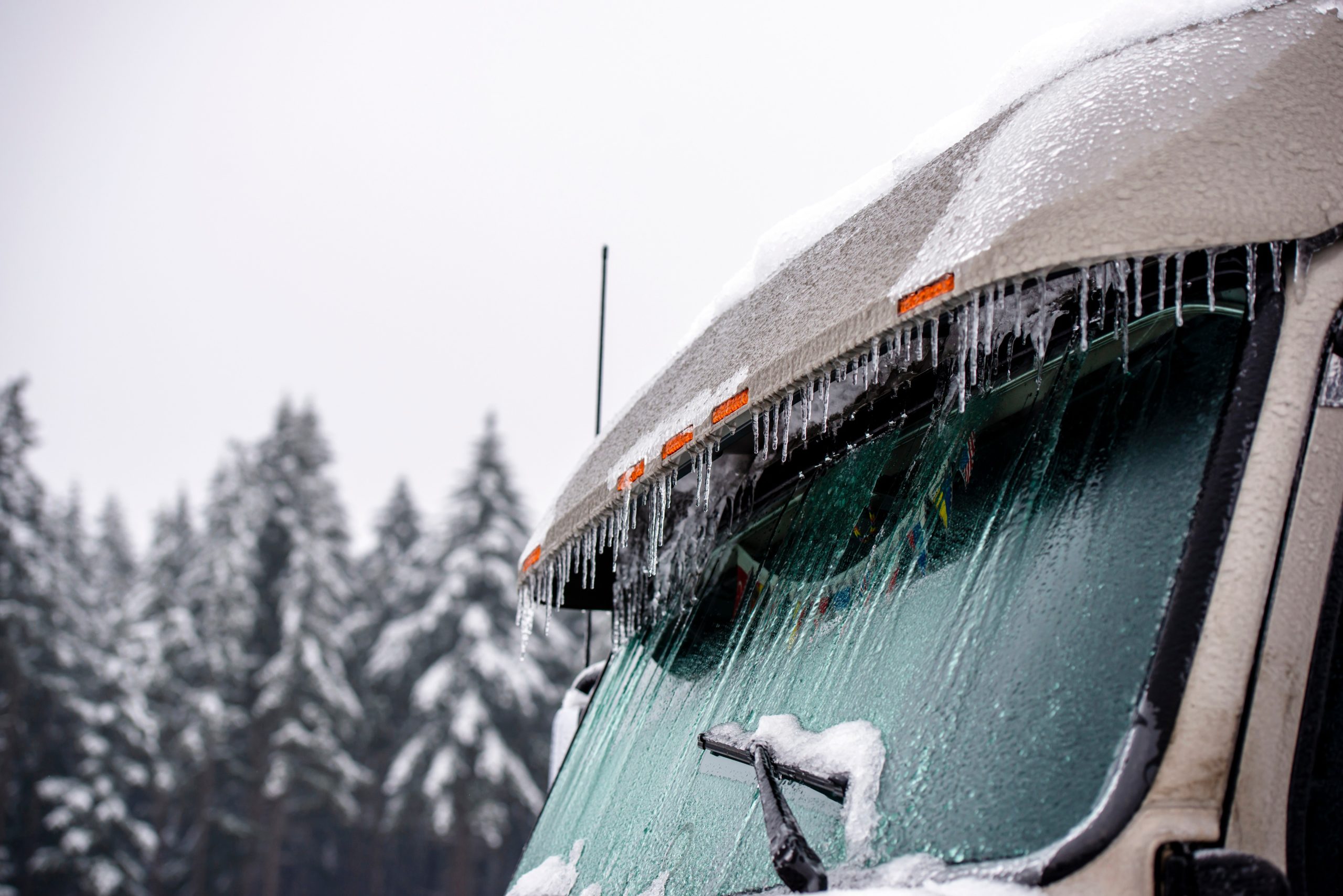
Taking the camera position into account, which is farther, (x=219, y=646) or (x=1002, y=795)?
(x=219, y=646)

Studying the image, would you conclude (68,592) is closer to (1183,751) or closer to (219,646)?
(219,646)

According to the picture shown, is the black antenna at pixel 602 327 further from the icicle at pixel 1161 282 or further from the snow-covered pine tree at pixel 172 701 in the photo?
the snow-covered pine tree at pixel 172 701

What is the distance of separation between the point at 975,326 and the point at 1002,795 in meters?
0.62

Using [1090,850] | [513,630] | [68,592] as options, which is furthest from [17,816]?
[1090,850]

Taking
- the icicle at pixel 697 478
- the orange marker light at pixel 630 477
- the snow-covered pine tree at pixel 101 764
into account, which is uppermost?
the icicle at pixel 697 478

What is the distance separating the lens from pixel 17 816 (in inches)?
1011

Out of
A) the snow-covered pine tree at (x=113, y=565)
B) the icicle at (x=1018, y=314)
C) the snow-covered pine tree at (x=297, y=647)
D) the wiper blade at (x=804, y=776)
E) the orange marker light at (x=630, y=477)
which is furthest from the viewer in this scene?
the snow-covered pine tree at (x=113, y=565)

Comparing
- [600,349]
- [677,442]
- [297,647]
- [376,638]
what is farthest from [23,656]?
[677,442]

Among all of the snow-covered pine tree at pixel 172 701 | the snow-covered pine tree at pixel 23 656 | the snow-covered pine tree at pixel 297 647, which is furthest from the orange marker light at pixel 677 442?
the snow-covered pine tree at pixel 172 701

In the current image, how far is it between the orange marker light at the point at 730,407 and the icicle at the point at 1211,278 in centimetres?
76

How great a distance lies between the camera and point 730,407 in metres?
2.06

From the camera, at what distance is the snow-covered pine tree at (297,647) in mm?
27766

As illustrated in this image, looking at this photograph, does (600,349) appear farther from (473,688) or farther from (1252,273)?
(473,688)

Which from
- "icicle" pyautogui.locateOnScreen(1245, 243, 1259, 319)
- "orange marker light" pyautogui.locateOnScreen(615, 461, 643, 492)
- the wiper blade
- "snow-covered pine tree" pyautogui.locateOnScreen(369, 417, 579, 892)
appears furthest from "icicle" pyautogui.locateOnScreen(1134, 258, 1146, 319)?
"snow-covered pine tree" pyautogui.locateOnScreen(369, 417, 579, 892)
